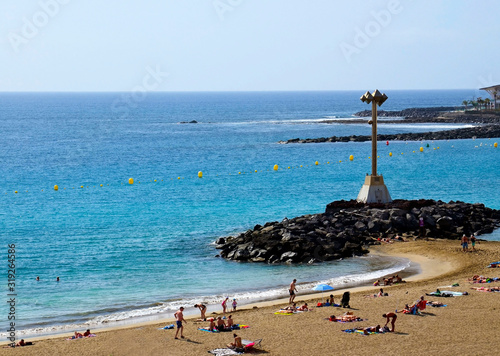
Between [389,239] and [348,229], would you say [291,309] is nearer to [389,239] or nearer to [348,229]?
[348,229]

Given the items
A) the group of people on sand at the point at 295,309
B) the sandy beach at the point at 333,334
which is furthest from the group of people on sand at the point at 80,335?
the group of people on sand at the point at 295,309

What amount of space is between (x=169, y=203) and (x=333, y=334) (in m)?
33.7

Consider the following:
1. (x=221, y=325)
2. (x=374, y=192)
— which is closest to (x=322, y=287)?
(x=221, y=325)

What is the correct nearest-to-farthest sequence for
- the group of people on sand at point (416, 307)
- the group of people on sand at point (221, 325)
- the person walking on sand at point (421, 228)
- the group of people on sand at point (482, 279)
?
the group of people on sand at point (221, 325) → the group of people on sand at point (416, 307) → the group of people on sand at point (482, 279) → the person walking on sand at point (421, 228)

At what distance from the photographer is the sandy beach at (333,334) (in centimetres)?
2177

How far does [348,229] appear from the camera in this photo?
39906 mm

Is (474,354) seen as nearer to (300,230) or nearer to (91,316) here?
(91,316)

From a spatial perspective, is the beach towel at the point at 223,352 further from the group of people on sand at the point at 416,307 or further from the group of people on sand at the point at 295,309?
the group of people on sand at the point at 416,307

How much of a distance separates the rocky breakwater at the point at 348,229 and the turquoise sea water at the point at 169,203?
3.85 ft

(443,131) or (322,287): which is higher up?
(443,131)

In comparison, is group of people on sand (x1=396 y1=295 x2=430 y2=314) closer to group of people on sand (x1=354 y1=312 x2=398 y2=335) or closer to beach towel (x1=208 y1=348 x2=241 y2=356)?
group of people on sand (x1=354 y1=312 x2=398 y2=335)

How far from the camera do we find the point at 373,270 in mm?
34219

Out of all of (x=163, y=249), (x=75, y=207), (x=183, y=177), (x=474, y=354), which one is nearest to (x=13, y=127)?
(x=183, y=177)

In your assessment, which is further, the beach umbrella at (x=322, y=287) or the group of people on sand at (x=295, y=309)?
the beach umbrella at (x=322, y=287)
